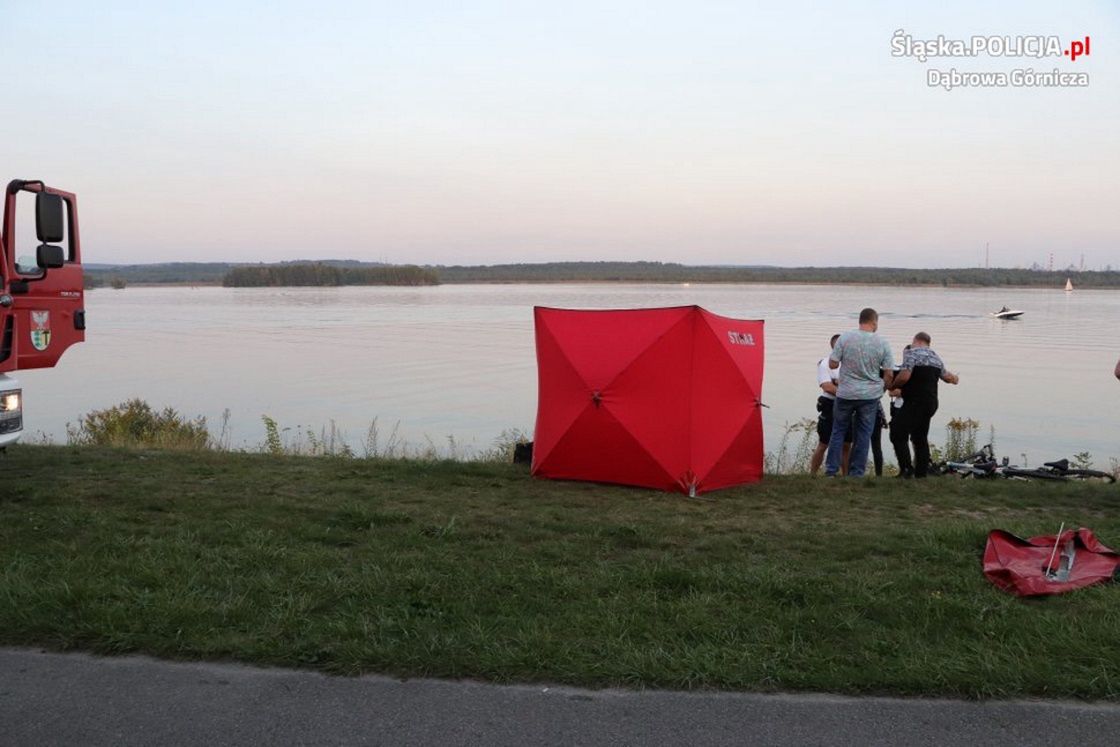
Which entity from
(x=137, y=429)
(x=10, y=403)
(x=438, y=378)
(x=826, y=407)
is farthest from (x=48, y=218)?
(x=438, y=378)

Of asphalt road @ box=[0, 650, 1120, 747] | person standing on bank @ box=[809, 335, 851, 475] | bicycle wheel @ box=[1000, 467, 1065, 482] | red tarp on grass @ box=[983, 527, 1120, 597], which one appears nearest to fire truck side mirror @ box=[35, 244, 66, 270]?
asphalt road @ box=[0, 650, 1120, 747]

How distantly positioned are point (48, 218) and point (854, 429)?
8.31m

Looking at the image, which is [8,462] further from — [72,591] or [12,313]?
[72,591]

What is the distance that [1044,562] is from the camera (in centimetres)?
609

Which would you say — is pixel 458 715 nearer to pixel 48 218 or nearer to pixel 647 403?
pixel 647 403

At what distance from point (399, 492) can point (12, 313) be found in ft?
11.3

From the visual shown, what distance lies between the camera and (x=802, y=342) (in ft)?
119

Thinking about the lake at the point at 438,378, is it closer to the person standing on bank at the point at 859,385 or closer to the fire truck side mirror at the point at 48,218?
the person standing on bank at the point at 859,385

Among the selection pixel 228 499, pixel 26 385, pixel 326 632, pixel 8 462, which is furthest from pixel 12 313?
pixel 26 385

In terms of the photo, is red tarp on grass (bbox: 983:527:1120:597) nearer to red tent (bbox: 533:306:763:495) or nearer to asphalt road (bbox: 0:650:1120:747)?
asphalt road (bbox: 0:650:1120:747)

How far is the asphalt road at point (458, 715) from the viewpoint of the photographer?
3895 mm

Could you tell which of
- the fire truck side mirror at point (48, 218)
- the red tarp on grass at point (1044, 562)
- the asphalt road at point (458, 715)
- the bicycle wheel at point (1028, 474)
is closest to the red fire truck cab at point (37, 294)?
the fire truck side mirror at point (48, 218)

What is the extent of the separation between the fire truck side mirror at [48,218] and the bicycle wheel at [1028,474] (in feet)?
33.2

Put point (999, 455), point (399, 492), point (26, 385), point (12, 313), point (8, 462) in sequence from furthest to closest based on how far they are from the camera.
→ point (26, 385) < point (999, 455) < point (8, 462) < point (399, 492) < point (12, 313)
